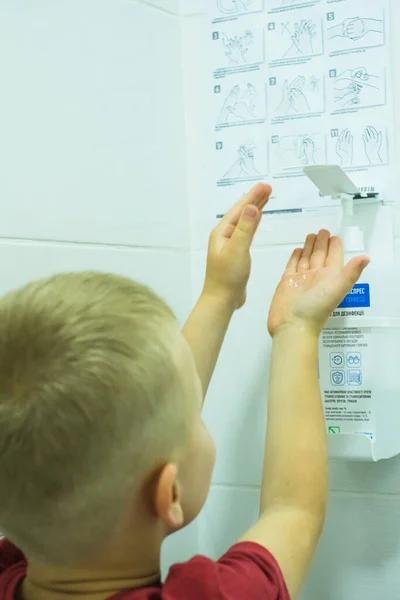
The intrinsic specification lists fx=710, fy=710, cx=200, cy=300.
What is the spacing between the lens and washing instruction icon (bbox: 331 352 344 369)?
86 centimetres

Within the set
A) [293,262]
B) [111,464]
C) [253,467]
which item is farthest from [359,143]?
[111,464]

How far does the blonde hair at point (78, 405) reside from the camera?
18.8 inches

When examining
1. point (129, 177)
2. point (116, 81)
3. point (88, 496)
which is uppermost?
point (116, 81)

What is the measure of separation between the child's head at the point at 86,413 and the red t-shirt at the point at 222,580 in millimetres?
41

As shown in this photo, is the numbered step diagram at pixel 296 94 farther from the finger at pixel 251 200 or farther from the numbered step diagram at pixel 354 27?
the finger at pixel 251 200

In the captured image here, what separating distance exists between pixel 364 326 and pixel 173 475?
40 centimetres

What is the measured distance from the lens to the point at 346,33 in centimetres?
88

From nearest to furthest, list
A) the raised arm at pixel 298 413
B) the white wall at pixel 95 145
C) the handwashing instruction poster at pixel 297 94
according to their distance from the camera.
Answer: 1. the raised arm at pixel 298 413
2. the white wall at pixel 95 145
3. the handwashing instruction poster at pixel 297 94

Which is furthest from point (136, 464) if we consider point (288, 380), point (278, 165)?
point (278, 165)

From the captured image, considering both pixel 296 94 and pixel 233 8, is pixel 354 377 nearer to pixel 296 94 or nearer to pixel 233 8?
pixel 296 94

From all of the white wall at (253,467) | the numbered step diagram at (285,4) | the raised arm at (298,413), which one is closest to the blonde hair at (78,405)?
the raised arm at (298,413)

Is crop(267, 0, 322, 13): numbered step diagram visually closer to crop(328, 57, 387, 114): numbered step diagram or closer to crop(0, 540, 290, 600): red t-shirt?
crop(328, 57, 387, 114): numbered step diagram

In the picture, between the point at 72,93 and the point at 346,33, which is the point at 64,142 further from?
the point at 346,33

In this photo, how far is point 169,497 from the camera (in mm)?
523
